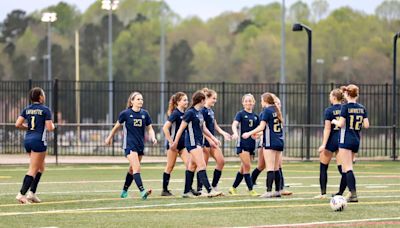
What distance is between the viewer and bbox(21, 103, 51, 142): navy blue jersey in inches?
759

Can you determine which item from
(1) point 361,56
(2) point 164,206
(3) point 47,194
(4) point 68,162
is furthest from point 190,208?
(1) point 361,56

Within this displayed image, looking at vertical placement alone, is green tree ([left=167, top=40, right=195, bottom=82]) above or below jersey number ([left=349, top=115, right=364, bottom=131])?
above

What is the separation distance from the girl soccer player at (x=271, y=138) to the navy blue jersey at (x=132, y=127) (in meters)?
1.91

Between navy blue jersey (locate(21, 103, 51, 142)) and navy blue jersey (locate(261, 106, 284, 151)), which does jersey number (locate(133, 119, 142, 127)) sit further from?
navy blue jersey (locate(261, 106, 284, 151))

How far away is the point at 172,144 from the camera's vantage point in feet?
67.7

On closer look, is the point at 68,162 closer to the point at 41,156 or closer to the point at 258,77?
the point at 41,156

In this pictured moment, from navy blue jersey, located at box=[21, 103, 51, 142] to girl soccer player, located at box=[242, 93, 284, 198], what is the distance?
3.60 meters

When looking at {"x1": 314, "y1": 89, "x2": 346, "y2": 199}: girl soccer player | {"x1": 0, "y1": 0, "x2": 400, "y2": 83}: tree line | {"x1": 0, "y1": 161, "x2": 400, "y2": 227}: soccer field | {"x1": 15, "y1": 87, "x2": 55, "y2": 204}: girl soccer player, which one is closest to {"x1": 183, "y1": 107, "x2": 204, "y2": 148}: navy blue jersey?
{"x1": 0, "y1": 161, "x2": 400, "y2": 227}: soccer field

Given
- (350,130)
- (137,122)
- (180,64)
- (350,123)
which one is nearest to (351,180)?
(350,130)

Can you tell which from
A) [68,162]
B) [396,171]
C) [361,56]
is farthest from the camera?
[361,56]

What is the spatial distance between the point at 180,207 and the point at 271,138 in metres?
2.82

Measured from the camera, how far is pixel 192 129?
2020 centimetres

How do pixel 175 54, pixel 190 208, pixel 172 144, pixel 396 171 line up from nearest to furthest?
pixel 190 208 < pixel 172 144 < pixel 396 171 < pixel 175 54

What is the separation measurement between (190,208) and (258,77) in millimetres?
76523
